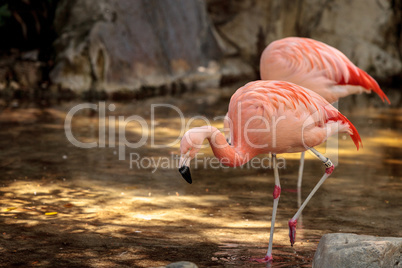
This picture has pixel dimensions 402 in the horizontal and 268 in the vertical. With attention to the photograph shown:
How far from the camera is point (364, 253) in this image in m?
2.69

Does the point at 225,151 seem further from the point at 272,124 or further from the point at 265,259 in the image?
the point at 265,259

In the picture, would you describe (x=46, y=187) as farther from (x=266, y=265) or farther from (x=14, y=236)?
(x=266, y=265)

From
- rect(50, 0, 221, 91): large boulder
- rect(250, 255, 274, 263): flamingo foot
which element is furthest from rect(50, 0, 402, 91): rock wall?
rect(250, 255, 274, 263): flamingo foot

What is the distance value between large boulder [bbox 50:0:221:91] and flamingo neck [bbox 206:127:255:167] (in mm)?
5608

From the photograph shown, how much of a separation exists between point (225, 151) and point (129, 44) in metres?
6.13

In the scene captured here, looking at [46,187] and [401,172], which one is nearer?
[46,187]

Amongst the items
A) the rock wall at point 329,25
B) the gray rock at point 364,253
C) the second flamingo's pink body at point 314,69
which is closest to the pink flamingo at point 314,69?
the second flamingo's pink body at point 314,69

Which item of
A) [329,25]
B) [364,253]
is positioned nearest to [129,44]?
[329,25]

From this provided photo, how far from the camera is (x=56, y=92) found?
867 cm

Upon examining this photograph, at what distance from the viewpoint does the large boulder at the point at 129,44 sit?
8.75m

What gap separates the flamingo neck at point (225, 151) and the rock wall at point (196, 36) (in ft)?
18.4

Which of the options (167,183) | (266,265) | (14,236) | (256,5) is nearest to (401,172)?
(167,183)

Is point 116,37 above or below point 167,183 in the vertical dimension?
above

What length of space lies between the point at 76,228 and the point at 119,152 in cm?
202
